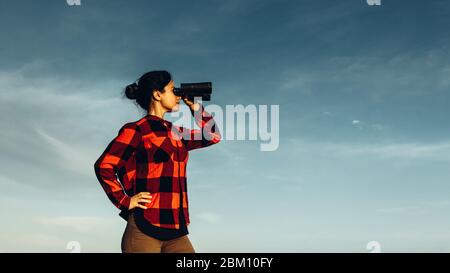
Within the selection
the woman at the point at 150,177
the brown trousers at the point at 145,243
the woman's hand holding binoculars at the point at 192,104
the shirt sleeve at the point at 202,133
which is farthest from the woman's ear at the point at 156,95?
the brown trousers at the point at 145,243

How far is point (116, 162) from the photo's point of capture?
5.64m

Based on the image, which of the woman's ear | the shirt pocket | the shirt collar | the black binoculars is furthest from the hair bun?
the shirt pocket

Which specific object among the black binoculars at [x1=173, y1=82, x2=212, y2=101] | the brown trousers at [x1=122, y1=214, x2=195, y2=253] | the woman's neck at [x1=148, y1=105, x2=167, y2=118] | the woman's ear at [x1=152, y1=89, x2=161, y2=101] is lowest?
the brown trousers at [x1=122, y1=214, x2=195, y2=253]

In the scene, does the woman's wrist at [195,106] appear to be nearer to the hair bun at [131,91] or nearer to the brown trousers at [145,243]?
the hair bun at [131,91]

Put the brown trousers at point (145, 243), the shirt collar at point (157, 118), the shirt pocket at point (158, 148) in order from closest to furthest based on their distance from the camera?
the brown trousers at point (145, 243) < the shirt pocket at point (158, 148) < the shirt collar at point (157, 118)

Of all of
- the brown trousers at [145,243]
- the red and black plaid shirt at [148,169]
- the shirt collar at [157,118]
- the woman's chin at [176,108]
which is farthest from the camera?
the woman's chin at [176,108]

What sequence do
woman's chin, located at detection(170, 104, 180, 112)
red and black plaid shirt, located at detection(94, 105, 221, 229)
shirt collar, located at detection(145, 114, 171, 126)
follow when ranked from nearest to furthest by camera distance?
1. red and black plaid shirt, located at detection(94, 105, 221, 229)
2. shirt collar, located at detection(145, 114, 171, 126)
3. woman's chin, located at detection(170, 104, 180, 112)

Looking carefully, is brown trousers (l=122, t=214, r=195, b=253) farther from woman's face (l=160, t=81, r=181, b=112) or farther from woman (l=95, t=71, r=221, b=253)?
woman's face (l=160, t=81, r=181, b=112)

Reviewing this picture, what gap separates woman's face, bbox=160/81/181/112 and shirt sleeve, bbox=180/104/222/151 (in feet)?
1.26

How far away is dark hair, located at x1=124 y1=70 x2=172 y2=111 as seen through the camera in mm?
6016

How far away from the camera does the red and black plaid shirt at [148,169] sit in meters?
5.58
